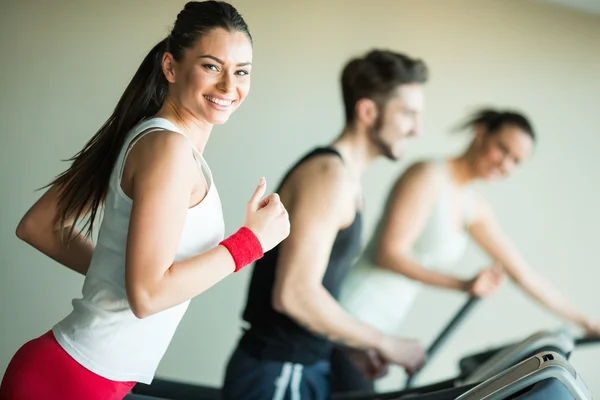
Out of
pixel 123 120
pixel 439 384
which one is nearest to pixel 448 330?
pixel 439 384

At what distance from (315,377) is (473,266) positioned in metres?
0.70

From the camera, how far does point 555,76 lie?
2652 mm

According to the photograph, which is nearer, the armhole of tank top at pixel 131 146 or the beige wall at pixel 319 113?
the armhole of tank top at pixel 131 146

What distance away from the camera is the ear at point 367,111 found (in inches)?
93.8

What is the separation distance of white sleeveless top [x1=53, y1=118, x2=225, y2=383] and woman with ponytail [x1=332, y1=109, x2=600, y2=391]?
102 centimetres

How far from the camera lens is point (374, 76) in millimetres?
2406

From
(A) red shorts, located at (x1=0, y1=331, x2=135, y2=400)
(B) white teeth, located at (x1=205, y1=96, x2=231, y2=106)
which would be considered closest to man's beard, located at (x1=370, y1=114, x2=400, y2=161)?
(B) white teeth, located at (x1=205, y1=96, x2=231, y2=106)

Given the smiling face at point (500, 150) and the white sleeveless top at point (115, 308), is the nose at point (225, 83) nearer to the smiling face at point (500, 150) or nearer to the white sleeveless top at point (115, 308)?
the white sleeveless top at point (115, 308)

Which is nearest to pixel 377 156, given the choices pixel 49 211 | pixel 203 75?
pixel 203 75

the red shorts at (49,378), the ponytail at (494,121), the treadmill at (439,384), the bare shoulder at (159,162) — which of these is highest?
the ponytail at (494,121)

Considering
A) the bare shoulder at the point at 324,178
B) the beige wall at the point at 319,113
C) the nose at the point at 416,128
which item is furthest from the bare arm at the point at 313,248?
the nose at the point at 416,128

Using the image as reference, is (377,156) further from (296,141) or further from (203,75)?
(203,75)

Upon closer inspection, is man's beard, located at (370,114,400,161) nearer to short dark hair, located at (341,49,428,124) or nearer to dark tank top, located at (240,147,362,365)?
short dark hair, located at (341,49,428,124)

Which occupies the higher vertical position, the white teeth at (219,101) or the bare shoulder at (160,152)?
the white teeth at (219,101)
